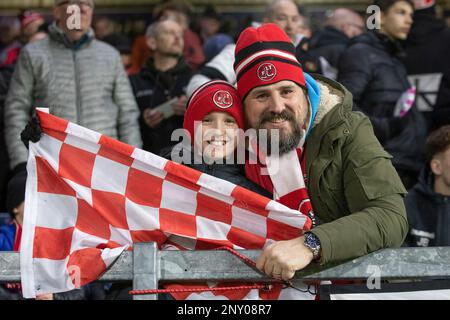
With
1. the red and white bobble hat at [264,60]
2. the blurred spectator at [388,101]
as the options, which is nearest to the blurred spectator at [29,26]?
the blurred spectator at [388,101]

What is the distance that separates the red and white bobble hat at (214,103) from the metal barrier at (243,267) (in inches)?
45.6

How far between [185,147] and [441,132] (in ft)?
6.66

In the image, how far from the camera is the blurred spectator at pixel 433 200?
18.9ft

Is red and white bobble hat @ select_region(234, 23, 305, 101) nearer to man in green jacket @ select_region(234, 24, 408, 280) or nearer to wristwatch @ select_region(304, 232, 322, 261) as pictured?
man in green jacket @ select_region(234, 24, 408, 280)

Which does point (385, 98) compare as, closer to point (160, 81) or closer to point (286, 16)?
point (286, 16)

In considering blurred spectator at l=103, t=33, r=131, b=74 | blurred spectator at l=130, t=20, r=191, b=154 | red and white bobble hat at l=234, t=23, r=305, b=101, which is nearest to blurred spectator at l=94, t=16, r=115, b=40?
blurred spectator at l=103, t=33, r=131, b=74

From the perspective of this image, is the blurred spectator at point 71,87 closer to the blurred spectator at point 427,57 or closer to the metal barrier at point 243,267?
the blurred spectator at point 427,57

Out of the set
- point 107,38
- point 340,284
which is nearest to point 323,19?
point 107,38

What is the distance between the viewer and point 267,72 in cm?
441

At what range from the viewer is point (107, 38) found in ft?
28.6

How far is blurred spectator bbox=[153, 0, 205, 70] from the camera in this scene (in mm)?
8539

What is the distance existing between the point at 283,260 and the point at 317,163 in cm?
75

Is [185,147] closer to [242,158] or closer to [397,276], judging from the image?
[242,158]

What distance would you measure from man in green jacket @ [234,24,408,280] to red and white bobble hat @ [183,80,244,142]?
63 millimetres
